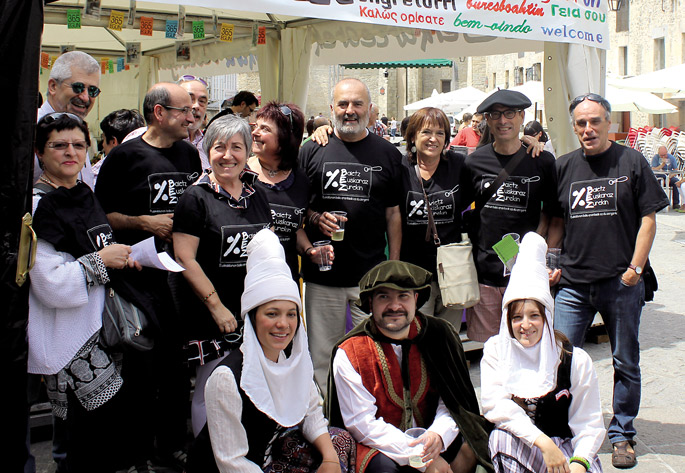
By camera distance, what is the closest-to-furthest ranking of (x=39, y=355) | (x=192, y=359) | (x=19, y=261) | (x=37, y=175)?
(x=19, y=261)
(x=39, y=355)
(x=37, y=175)
(x=192, y=359)

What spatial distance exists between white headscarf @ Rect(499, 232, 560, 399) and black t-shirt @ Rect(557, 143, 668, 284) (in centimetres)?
71

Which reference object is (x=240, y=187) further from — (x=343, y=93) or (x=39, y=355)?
(x=39, y=355)

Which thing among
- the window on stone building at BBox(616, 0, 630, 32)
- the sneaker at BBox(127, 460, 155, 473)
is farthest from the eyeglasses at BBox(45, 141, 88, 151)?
the window on stone building at BBox(616, 0, 630, 32)

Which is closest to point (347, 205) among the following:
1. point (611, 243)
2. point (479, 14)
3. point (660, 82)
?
→ point (611, 243)

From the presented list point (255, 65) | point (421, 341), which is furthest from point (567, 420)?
point (255, 65)

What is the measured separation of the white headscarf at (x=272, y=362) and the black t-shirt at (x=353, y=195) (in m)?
1.10

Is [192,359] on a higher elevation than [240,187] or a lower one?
lower

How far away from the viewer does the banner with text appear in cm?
436

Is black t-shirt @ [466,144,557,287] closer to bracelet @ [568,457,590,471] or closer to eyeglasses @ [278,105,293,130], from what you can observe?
eyeglasses @ [278,105,293,130]

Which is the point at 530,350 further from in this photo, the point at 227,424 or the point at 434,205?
the point at 227,424

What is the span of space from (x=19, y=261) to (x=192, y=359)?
1318 mm

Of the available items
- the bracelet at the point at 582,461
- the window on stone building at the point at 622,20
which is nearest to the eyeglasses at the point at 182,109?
the bracelet at the point at 582,461

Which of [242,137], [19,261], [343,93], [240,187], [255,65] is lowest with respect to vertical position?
[19,261]

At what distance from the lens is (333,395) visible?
305cm
